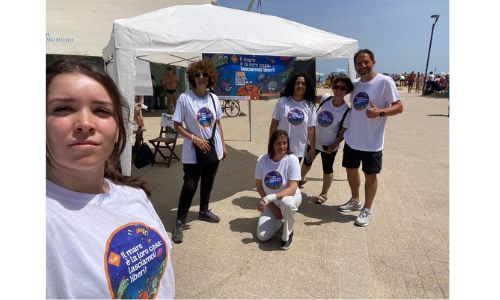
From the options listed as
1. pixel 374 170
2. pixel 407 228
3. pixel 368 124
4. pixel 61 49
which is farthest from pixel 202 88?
pixel 61 49

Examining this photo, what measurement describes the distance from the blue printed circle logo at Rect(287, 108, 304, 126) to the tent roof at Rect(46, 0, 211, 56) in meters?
11.6

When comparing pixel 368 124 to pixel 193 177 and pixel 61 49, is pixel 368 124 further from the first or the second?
pixel 61 49

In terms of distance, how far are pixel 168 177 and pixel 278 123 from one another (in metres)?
2.52

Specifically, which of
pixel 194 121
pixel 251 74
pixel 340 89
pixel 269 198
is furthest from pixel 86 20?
pixel 269 198

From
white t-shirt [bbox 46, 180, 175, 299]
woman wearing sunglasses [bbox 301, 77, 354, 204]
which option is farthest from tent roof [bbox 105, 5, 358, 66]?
white t-shirt [bbox 46, 180, 175, 299]

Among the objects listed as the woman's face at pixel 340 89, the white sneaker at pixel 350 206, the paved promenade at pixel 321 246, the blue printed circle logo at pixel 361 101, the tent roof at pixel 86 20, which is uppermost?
the tent roof at pixel 86 20

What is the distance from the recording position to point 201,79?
10.8 ft

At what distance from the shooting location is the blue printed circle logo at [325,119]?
13.8 feet

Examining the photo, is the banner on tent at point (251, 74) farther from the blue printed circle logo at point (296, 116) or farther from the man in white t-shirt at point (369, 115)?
the man in white t-shirt at point (369, 115)

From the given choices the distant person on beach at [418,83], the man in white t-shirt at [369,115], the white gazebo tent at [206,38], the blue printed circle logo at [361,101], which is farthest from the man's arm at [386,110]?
the distant person on beach at [418,83]

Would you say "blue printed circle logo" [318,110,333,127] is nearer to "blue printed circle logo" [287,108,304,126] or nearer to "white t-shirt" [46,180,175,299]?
"blue printed circle logo" [287,108,304,126]

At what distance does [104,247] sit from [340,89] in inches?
139

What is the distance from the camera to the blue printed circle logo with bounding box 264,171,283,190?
343 cm

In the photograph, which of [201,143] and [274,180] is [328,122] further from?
[201,143]
